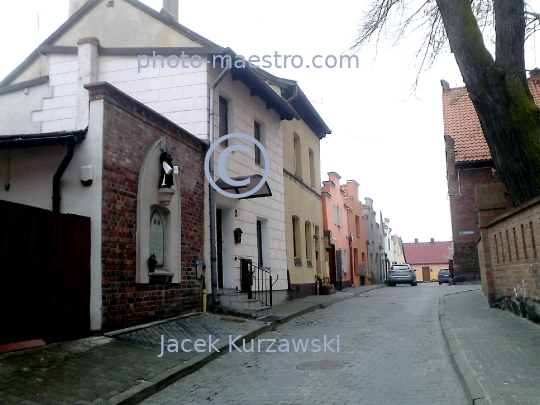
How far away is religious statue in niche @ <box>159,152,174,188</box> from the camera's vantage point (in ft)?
33.9

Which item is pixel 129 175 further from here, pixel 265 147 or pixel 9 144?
pixel 265 147

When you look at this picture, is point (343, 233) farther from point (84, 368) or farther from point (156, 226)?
point (84, 368)

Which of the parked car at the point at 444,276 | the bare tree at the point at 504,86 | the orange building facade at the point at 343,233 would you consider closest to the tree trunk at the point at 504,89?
the bare tree at the point at 504,86

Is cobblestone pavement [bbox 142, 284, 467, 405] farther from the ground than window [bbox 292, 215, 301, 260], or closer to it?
closer to it

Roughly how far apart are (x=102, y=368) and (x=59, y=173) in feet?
11.6

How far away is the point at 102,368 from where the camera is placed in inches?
266

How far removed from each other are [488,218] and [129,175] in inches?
335

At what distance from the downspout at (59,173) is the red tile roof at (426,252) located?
3110 inches

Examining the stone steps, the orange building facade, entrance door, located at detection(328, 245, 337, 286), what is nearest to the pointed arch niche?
the stone steps

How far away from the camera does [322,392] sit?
6211 millimetres

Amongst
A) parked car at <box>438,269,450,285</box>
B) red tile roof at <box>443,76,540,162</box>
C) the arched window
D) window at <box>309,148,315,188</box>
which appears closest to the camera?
the arched window

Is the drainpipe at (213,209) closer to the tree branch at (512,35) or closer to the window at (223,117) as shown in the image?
the window at (223,117)

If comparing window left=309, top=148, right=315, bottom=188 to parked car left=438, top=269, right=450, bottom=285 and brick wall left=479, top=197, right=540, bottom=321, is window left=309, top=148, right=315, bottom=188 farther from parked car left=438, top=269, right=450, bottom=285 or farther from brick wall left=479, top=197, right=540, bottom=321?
parked car left=438, top=269, right=450, bottom=285

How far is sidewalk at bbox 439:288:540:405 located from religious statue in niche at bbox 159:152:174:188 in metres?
5.67
